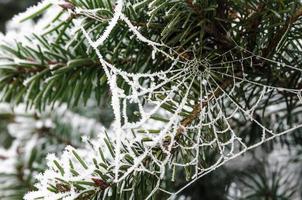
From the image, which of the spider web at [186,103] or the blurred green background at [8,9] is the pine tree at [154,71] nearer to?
the spider web at [186,103]

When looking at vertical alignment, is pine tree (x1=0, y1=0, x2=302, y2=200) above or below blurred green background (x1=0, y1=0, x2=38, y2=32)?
below

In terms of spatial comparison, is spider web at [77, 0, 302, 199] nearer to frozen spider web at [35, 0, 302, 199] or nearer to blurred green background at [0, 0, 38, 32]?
frozen spider web at [35, 0, 302, 199]

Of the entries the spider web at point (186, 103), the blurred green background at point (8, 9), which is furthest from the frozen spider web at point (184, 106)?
the blurred green background at point (8, 9)

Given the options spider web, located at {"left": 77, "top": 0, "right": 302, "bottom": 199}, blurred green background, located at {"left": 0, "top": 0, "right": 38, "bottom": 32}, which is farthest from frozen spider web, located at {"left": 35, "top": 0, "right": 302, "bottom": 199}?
blurred green background, located at {"left": 0, "top": 0, "right": 38, "bottom": 32}

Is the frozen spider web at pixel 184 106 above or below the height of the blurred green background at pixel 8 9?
below

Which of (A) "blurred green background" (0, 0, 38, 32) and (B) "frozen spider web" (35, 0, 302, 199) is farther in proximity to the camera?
(A) "blurred green background" (0, 0, 38, 32)

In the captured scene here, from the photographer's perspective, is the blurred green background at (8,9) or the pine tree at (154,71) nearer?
the pine tree at (154,71)

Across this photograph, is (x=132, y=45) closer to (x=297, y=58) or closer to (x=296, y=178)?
(x=297, y=58)

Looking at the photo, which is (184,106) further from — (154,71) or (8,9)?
(8,9)

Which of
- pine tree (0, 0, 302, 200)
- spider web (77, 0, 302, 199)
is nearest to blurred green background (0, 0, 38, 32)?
pine tree (0, 0, 302, 200)

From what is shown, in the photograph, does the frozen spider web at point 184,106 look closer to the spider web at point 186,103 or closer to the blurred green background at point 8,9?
the spider web at point 186,103

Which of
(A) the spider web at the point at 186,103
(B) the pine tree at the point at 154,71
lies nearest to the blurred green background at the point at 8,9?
(B) the pine tree at the point at 154,71
